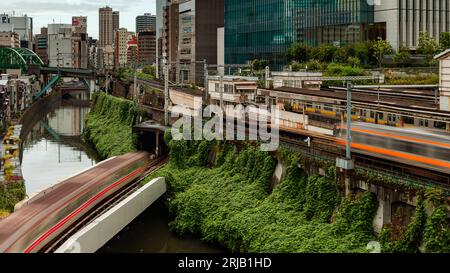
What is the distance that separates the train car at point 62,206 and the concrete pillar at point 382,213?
12.8m

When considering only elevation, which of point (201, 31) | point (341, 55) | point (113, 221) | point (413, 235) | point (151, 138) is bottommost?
point (113, 221)

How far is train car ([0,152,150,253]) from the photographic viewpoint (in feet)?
81.6

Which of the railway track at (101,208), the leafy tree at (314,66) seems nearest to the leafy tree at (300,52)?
the leafy tree at (314,66)

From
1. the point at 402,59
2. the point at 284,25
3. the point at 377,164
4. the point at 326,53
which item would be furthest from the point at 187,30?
the point at 377,164

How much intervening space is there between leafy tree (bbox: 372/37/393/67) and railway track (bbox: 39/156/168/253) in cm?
3001

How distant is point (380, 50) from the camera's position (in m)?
61.7

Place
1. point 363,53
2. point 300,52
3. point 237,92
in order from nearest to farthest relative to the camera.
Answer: point 237,92 < point 363,53 < point 300,52

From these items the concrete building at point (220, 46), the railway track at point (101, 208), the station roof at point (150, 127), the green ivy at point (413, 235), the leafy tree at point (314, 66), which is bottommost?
the railway track at point (101, 208)

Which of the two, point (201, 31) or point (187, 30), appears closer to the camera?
point (201, 31)

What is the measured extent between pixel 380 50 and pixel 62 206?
136ft

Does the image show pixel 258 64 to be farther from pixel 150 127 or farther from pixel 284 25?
pixel 150 127

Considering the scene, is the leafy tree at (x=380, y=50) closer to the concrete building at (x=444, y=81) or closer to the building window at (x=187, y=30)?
the concrete building at (x=444, y=81)

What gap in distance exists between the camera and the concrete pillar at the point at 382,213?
2080 cm
